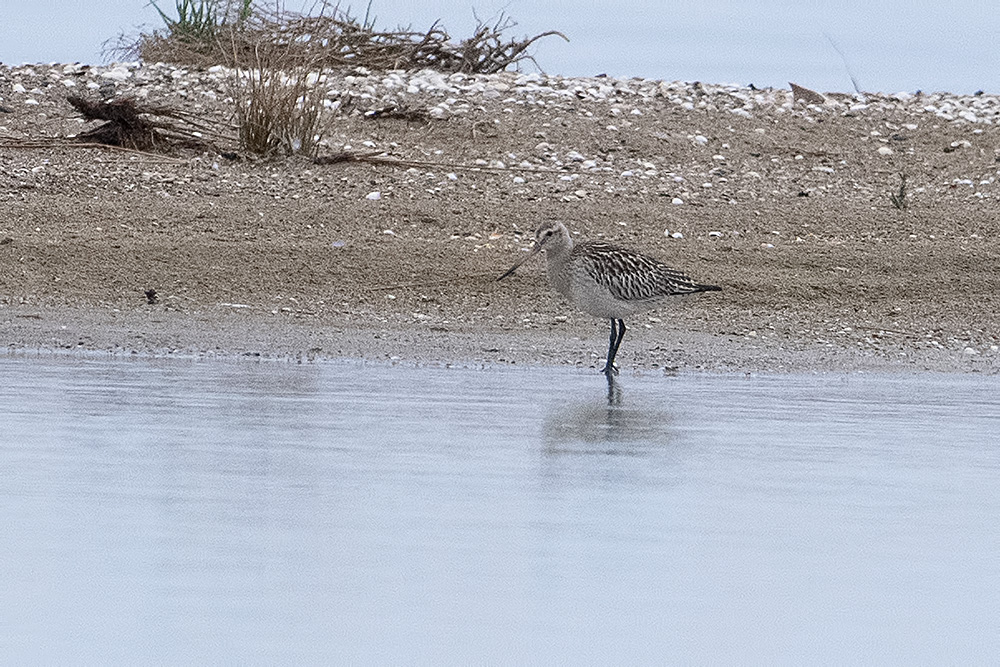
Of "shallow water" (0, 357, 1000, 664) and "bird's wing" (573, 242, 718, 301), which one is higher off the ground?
"bird's wing" (573, 242, 718, 301)

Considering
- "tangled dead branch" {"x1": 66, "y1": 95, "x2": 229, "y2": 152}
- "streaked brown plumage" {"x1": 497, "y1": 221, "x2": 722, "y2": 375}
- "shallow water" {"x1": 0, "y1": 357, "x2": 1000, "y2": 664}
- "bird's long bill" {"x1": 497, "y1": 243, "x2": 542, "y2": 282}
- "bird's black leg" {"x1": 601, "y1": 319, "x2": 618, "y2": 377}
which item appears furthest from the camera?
"tangled dead branch" {"x1": 66, "y1": 95, "x2": 229, "y2": 152}

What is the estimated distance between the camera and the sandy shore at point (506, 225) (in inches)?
452

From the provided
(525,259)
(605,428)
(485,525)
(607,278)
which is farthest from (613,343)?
(485,525)

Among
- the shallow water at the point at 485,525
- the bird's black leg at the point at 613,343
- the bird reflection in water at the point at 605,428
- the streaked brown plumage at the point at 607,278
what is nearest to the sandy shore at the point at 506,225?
the bird's black leg at the point at 613,343

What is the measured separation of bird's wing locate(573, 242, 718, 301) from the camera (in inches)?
433

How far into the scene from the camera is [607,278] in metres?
11.0

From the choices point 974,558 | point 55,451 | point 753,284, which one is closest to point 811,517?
point 974,558

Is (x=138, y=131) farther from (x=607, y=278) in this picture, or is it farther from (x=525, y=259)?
(x=607, y=278)

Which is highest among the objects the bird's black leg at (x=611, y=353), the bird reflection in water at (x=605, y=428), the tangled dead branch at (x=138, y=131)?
the tangled dead branch at (x=138, y=131)

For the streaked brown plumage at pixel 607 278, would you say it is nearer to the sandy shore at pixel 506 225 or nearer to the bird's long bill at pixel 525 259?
the bird's long bill at pixel 525 259

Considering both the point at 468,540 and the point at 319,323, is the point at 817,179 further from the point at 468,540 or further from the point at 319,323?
the point at 468,540

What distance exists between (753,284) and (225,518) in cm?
774

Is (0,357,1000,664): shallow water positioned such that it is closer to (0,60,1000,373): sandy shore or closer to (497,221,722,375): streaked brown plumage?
(497,221,722,375): streaked brown plumage

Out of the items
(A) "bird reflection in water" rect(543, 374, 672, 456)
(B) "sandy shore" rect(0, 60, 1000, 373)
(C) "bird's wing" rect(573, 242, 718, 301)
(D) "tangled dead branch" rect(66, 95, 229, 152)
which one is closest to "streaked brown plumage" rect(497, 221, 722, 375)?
(C) "bird's wing" rect(573, 242, 718, 301)
